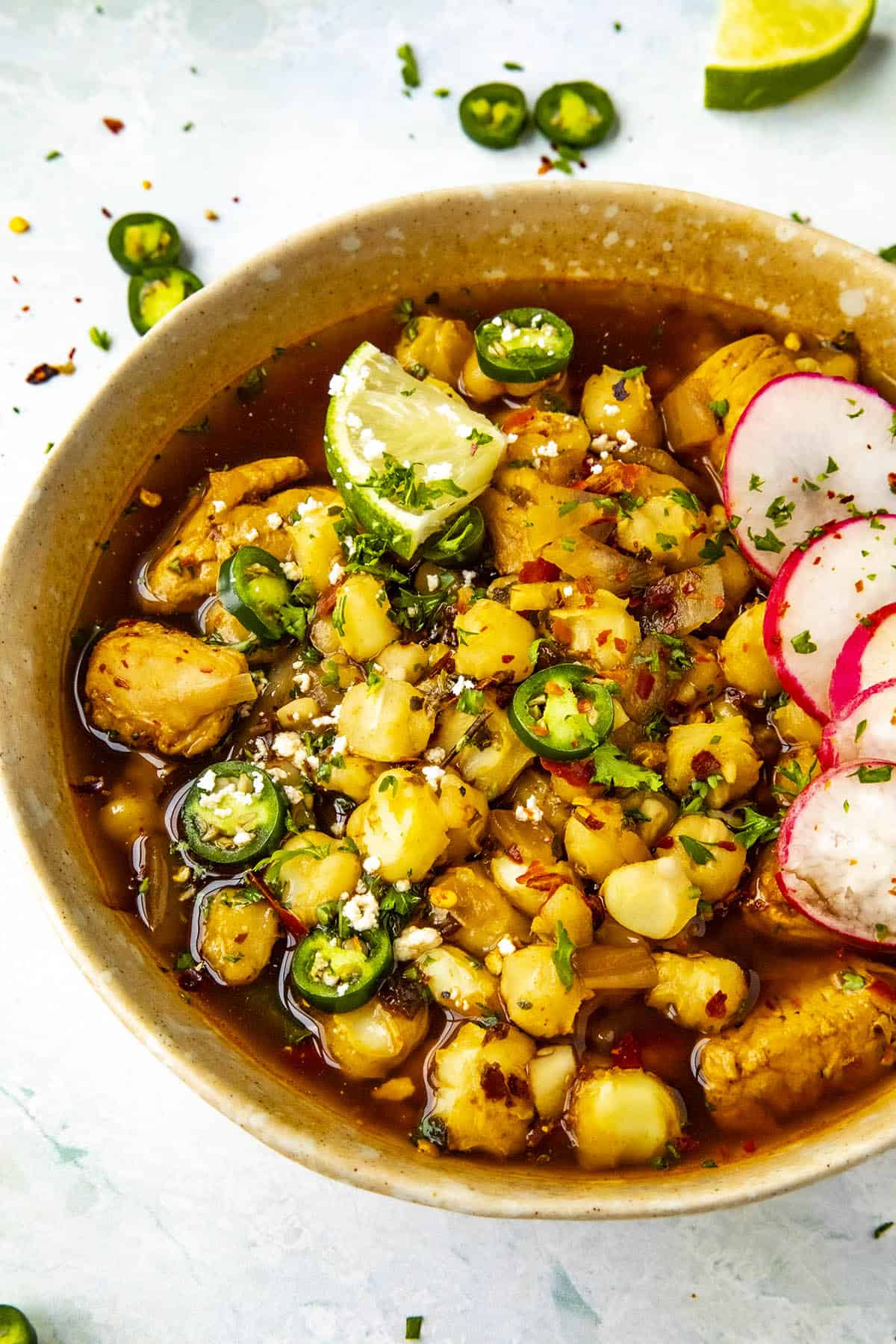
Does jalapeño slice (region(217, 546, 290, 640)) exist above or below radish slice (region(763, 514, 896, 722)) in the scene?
above

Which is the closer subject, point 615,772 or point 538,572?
point 615,772

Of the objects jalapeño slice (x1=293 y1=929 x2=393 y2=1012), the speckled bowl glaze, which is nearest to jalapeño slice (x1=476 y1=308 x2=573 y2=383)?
the speckled bowl glaze

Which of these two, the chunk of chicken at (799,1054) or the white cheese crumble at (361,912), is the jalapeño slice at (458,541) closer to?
the white cheese crumble at (361,912)

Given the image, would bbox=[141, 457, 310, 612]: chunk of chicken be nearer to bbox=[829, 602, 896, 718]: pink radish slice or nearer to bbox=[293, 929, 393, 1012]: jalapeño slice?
bbox=[293, 929, 393, 1012]: jalapeño slice

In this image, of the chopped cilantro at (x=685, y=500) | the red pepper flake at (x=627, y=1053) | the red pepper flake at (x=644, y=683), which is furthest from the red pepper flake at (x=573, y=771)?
the chopped cilantro at (x=685, y=500)

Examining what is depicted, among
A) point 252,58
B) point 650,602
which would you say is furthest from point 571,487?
point 252,58

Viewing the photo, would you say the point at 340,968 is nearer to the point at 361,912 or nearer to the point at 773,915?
the point at 361,912

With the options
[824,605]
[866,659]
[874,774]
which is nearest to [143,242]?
[824,605]
